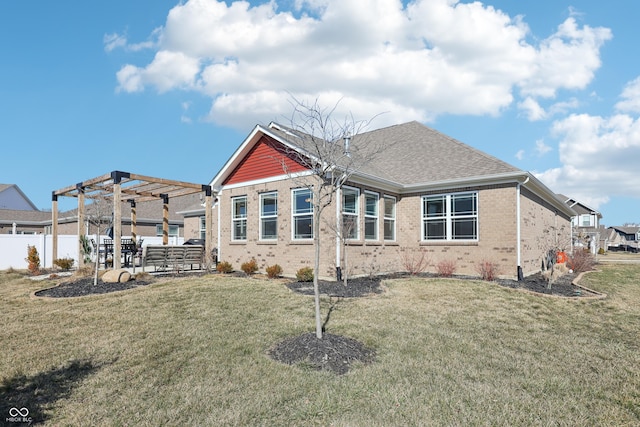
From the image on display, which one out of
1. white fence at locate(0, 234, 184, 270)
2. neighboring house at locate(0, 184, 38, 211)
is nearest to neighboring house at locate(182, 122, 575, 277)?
white fence at locate(0, 234, 184, 270)

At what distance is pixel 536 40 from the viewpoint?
38.0 ft

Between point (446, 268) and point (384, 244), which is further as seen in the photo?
point (384, 244)

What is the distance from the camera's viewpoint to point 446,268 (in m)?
13.9

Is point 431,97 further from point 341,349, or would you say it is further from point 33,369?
point 33,369

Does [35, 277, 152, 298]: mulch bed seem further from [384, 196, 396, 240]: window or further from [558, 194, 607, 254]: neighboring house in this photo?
[558, 194, 607, 254]: neighboring house

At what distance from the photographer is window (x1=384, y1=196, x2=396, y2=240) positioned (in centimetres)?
1505

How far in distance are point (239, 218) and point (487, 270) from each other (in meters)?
9.89

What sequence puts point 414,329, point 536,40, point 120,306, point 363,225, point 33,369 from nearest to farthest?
point 33,369 < point 414,329 < point 120,306 < point 536,40 < point 363,225

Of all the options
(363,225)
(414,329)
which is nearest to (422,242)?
(363,225)

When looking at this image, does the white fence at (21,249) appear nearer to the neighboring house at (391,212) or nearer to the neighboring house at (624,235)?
the neighboring house at (391,212)

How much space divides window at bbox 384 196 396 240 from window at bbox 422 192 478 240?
3.96 feet

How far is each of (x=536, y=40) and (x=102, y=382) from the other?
1392cm

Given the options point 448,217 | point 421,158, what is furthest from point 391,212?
point 421,158

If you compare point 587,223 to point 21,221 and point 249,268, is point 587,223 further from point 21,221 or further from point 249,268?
point 21,221
